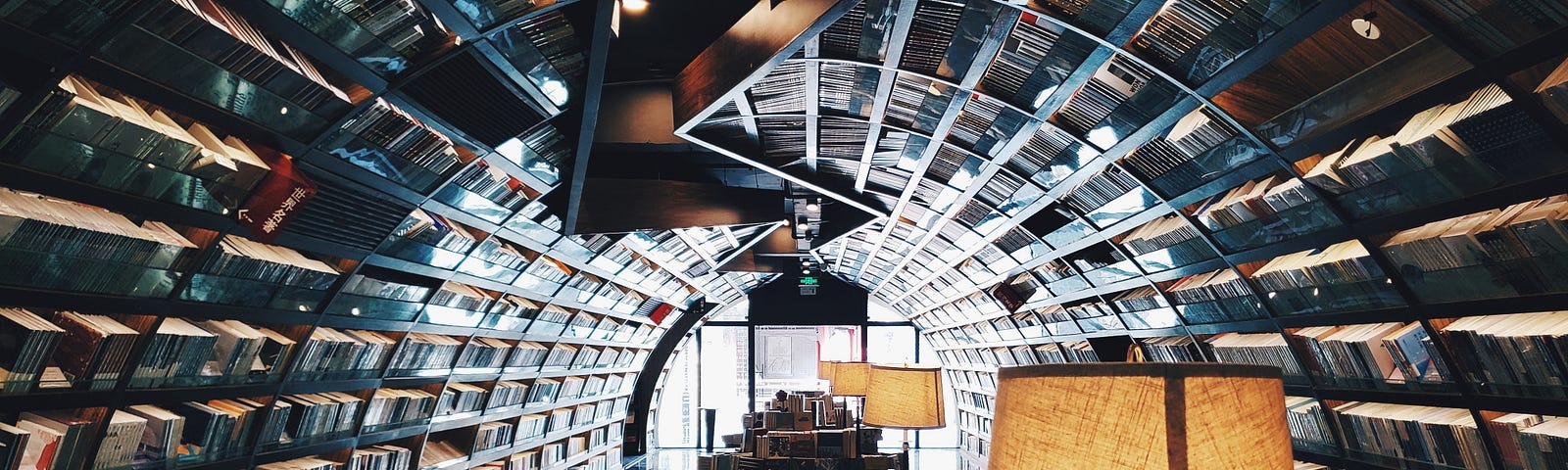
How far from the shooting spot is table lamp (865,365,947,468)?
7.70m

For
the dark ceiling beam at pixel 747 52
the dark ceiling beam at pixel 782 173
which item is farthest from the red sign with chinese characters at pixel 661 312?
the dark ceiling beam at pixel 747 52

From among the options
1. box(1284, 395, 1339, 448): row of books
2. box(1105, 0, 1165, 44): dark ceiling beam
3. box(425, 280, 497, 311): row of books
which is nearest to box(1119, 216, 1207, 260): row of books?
box(1284, 395, 1339, 448): row of books

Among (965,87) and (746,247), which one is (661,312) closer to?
(746,247)

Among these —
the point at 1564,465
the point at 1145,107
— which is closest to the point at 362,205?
A: the point at 1145,107

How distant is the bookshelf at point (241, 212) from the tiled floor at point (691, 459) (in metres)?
11.1

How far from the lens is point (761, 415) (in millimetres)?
15789

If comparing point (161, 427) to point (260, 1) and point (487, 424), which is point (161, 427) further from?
point (487, 424)

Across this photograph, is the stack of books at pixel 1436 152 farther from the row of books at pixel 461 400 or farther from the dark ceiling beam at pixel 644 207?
the row of books at pixel 461 400

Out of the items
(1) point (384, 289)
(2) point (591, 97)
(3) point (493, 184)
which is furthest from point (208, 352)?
(2) point (591, 97)

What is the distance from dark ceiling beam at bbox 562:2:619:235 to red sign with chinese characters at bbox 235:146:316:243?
166 cm

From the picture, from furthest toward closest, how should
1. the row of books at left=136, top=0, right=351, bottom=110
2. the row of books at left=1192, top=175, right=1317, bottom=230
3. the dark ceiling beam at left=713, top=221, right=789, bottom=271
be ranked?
1. the dark ceiling beam at left=713, top=221, right=789, bottom=271
2. the row of books at left=1192, top=175, right=1317, bottom=230
3. the row of books at left=136, top=0, right=351, bottom=110

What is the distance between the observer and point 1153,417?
1.46 meters

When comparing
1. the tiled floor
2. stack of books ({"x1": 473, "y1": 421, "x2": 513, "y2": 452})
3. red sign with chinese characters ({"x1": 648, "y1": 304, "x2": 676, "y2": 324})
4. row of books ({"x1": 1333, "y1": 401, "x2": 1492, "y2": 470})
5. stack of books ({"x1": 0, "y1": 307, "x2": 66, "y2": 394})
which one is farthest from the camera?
the tiled floor

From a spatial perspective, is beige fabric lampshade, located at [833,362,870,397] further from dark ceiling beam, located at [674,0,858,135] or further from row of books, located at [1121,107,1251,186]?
dark ceiling beam, located at [674,0,858,135]
